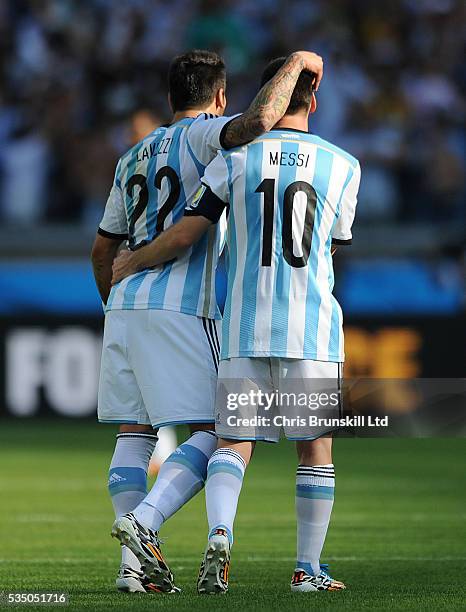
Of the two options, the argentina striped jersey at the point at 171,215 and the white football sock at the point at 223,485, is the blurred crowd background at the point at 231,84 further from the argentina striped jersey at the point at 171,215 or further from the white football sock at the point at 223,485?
the white football sock at the point at 223,485

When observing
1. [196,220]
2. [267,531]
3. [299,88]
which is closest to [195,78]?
[299,88]

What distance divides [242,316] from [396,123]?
9.99 meters

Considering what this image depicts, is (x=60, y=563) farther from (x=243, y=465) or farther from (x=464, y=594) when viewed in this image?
(x=464, y=594)

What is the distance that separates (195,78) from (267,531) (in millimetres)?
2766

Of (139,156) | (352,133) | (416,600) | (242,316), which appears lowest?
(416,600)

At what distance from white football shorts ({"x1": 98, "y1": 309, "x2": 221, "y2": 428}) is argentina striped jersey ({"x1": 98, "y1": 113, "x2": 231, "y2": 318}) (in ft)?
0.17

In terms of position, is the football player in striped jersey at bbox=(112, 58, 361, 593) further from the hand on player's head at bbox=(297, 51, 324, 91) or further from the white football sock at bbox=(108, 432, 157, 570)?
the white football sock at bbox=(108, 432, 157, 570)

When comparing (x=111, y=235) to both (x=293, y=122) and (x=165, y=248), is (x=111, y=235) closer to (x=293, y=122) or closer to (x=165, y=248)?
(x=165, y=248)

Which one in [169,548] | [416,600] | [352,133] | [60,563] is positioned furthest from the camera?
[352,133]

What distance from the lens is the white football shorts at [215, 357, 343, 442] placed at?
4.55 m

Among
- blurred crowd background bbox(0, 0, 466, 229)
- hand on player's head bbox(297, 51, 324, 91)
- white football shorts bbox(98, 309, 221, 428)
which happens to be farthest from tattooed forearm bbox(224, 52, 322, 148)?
blurred crowd background bbox(0, 0, 466, 229)

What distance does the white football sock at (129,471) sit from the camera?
4879 millimetres

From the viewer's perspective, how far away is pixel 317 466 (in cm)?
463

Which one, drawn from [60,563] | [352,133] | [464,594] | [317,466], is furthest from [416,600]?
[352,133]
